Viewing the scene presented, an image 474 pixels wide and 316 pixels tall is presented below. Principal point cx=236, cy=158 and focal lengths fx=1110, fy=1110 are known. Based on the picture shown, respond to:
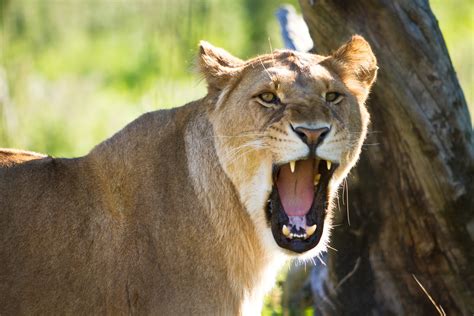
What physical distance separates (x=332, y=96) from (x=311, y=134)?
1.44 ft

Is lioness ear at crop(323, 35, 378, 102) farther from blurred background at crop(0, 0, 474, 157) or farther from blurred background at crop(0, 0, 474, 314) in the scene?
blurred background at crop(0, 0, 474, 157)

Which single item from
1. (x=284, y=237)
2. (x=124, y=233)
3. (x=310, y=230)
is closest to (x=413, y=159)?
(x=310, y=230)

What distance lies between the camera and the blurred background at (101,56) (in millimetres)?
12586

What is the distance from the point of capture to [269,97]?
522 cm

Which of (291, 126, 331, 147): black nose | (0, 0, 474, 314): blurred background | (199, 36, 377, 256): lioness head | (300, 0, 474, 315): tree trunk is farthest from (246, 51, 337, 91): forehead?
(0, 0, 474, 314): blurred background

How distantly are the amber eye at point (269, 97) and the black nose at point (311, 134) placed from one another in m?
0.27

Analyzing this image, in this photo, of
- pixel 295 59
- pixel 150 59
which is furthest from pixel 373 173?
pixel 150 59

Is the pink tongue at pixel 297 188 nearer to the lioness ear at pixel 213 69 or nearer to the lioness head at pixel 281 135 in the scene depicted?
A: the lioness head at pixel 281 135

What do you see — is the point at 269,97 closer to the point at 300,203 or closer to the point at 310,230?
the point at 300,203

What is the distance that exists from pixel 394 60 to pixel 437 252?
1103 millimetres

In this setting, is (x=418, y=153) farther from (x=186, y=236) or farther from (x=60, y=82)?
(x=60, y=82)

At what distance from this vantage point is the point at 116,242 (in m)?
5.28

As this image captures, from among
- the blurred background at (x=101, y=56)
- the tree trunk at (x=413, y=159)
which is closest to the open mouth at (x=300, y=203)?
the tree trunk at (x=413, y=159)

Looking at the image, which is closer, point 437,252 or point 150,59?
point 437,252
